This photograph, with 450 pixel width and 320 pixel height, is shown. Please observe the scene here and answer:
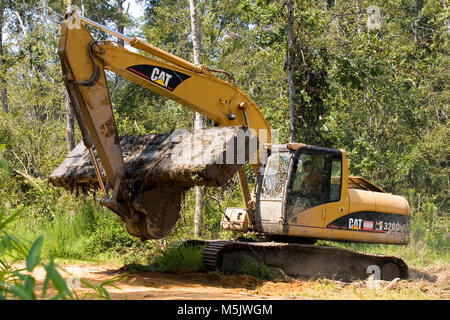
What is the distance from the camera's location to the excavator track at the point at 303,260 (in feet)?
28.8

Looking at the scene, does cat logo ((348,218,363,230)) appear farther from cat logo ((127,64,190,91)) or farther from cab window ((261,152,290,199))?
cat logo ((127,64,190,91))

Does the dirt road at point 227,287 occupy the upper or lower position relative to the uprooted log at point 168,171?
lower

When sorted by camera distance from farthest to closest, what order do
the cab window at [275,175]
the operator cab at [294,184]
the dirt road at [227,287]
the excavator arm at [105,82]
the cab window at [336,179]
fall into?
1. the cab window at [336,179]
2. the cab window at [275,175]
3. the operator cab at [294,184]
4. the excavator arm at [105,82]
5. the dirt road at [227,287]

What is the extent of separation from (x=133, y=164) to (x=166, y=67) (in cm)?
154

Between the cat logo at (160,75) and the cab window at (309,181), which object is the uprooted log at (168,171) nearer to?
the cat logo at (160,75)

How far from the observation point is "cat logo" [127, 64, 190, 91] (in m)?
8.03

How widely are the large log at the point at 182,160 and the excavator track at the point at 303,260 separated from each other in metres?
1.57

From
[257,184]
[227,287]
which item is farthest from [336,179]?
[227,287]

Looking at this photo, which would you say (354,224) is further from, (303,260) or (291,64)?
(291,64)

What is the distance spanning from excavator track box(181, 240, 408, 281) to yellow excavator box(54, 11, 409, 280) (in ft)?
0.06

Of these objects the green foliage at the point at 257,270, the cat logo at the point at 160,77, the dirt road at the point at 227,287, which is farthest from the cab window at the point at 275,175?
the cat logo at the point at 160,77

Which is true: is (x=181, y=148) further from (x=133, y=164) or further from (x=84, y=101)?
(x=84, y=101)

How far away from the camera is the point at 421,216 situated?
18562 mm

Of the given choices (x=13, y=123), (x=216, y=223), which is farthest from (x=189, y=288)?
(x=13, y=123)
